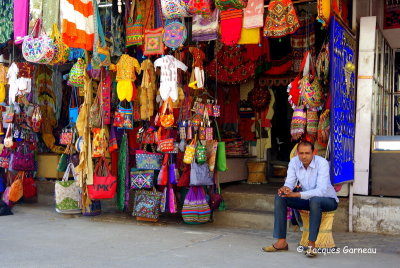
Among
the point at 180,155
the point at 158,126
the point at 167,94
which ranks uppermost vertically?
the point at 167,94

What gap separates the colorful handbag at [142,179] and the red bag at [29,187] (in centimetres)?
252

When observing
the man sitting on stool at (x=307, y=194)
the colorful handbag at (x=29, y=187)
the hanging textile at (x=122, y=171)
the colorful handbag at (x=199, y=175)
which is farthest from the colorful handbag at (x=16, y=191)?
the man sitting on stool at (x=307, y=194)

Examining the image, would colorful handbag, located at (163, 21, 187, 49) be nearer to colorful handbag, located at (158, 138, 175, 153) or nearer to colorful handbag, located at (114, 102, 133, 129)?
colorful handbag, located at (114, 102, 133, 129)

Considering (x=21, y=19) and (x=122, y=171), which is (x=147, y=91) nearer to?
(x=122, y=171)

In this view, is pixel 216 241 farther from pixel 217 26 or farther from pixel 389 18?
pixel 389 18

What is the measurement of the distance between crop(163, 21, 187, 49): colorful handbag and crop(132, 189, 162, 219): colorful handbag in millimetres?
2065

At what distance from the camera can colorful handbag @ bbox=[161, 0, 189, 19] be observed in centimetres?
597

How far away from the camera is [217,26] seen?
6141 millimetres

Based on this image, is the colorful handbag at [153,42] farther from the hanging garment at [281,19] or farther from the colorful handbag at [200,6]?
the hanging garment at [281,19]

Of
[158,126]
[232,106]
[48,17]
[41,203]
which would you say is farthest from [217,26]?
[41,203]

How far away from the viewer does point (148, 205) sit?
661 centimetres

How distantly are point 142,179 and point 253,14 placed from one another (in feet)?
8.93

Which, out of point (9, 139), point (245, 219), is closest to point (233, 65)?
point (245, 219)

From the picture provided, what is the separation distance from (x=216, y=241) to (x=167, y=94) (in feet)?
6.88
